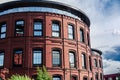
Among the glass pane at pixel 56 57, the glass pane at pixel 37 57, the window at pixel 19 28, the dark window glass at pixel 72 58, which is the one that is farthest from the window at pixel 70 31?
the window at pixel 19 28

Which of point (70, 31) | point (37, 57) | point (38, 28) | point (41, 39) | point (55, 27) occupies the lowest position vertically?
point (37, 57)

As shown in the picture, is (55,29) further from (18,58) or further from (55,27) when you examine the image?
(18,58)

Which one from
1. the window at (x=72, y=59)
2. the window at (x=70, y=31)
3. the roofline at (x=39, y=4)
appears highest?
the roofline at (x=39, y=4)

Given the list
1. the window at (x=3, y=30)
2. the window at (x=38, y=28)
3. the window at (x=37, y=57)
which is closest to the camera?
the window at (x=37, y=57)

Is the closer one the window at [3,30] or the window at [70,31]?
the window at [3,30]

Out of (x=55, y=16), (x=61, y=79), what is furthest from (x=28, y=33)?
(x=61, y=79)

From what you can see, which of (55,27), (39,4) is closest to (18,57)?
(55,27)

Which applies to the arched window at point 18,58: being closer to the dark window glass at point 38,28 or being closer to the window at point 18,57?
the window at point 18,57

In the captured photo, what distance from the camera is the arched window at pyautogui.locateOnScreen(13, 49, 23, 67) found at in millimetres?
32125

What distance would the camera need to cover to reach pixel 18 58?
32.2 m

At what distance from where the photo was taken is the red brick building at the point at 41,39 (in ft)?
105

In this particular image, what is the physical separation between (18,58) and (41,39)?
3.73 metres

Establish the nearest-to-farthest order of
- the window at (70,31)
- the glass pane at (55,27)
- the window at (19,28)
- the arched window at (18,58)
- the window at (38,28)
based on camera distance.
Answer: the arched window at (18,58)
the window at (38,28)
the window at (19,28)
the glass pane at (55,27)
the window at (70,31)

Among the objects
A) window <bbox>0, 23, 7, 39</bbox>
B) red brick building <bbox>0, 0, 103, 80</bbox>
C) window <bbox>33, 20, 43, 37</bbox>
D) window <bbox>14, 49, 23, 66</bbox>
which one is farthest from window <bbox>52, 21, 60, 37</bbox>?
window <bbox>0, 23, 7, 39</bbox>
